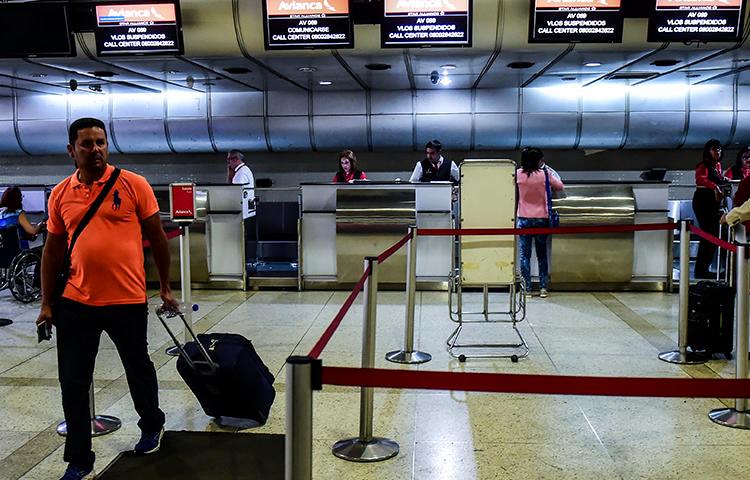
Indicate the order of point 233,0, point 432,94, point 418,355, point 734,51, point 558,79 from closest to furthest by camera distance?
point 418,355 < point 233,0 < point 734,51 < point 558,79 < point 432,94

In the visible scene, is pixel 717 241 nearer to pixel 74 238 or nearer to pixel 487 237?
pixel 487 237

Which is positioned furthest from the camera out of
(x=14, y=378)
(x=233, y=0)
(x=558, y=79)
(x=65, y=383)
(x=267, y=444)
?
(x=558, y=79)

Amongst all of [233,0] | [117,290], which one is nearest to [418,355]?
[117,290]

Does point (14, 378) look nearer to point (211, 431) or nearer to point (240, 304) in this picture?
point (211, 431)

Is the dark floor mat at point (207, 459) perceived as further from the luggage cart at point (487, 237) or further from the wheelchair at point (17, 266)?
the wheelchair at point (17, 266)

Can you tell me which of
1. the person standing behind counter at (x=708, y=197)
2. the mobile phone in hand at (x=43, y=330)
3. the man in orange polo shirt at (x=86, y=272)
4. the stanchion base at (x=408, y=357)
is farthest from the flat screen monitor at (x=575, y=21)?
the mobile phone in hand at (x=43, y=330)

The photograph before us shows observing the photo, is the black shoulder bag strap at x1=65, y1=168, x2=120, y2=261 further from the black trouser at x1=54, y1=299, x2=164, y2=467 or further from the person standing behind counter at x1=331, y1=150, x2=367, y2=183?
the person standing behind counter at x1=331, y1=150, x2=367, y2=183

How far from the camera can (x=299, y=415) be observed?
2129 mm

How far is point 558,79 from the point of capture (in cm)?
1047

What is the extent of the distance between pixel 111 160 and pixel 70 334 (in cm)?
1083

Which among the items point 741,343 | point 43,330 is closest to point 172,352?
point 43,330

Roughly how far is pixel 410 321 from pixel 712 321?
8.30 feet

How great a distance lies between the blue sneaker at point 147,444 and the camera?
3838mm

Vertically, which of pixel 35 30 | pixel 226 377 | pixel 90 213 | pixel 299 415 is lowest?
pixel 226 377
